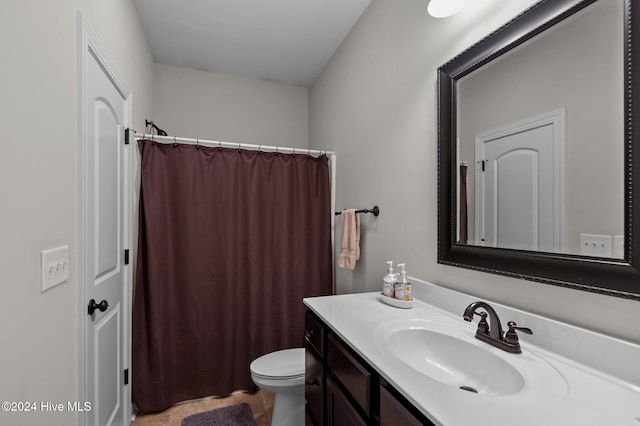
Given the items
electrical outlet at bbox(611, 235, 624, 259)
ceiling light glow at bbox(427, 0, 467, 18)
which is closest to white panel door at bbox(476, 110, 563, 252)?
electrical outlet at bbox(611, 235, 624, 259)

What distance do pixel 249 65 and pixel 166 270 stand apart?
1.92m

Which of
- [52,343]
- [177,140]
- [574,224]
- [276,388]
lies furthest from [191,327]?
[574,224]

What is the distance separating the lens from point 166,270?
1.94 m

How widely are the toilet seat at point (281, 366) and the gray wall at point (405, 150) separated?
0.61 metres

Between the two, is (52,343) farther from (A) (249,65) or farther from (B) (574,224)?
(A) (249,65)

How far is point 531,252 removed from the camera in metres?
0.94

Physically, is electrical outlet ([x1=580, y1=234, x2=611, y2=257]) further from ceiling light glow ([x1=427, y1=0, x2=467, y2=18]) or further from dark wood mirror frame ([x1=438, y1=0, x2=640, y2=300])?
ceiling light glow ([x1=427, y1=0, x2=467, y2=18])

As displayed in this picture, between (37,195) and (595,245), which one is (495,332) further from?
(37,195)

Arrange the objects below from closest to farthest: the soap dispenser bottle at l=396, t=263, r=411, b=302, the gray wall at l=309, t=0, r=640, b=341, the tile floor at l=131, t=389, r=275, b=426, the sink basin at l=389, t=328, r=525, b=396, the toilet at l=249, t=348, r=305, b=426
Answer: the sink basin at l=389, t=328, r=525, b=396 → the gray wall at l=309, t=0, r=640, b=341 → the soap dispenser bottle at l=396, t=263, r=411, b=302 → the toilet at l=249, t=348, r=305, b=426 → the tile floor at l=131, t=389, r=275, b=426

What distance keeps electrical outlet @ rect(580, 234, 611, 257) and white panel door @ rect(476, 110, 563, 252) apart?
0.19 feet

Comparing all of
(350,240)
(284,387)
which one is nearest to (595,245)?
(350,240)

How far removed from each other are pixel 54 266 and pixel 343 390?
1.03 metres

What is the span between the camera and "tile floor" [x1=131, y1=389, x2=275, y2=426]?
183cm

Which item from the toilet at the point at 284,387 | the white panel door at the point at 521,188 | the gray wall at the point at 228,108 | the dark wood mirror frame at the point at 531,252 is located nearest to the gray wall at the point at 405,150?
the dark wood mirror frame at the point at 531,252
